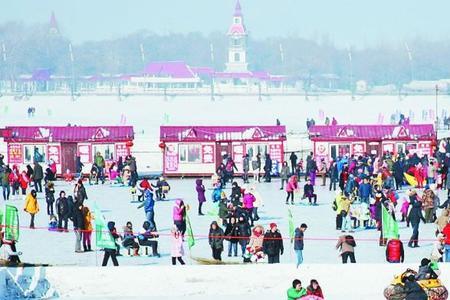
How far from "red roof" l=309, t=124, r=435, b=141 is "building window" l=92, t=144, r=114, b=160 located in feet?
14.8

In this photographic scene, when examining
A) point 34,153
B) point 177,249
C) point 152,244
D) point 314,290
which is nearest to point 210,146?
point 34,153

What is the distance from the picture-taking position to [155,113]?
3169 inches

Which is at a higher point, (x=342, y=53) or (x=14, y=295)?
(x=342, y=53)

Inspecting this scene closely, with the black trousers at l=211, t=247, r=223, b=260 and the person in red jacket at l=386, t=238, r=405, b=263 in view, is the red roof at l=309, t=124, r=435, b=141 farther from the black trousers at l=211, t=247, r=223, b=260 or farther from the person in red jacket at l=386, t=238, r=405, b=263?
the person in red jacket at l=386, t=238, r=405, b=263

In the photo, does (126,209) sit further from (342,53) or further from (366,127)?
(342,53)

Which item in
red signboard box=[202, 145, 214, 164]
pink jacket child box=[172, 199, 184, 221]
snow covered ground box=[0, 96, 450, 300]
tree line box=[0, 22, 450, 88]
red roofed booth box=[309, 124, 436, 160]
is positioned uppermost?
tree line box=[0, 22, 450, 88]

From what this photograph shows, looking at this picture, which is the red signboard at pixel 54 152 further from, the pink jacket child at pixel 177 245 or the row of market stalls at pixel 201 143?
the pink jacket child at pixel 177 245

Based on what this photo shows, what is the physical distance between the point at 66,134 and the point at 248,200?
1046cm

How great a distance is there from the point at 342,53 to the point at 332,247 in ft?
592

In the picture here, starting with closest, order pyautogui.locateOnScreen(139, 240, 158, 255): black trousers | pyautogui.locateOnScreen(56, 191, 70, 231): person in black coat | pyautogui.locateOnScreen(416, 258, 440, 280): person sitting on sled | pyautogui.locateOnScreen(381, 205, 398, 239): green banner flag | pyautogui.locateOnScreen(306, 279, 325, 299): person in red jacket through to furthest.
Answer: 1. pyautogui.locateOnScreen(306, 279, 325, 299): person in red jacket
2. pyautogui.locateOnScreen(416, 258, 440, 280): person sitting on sled
3. pyautogui.locateOnScreen(381, 205, 398, 239): green banner flag
4. pyautogui.locateOnScreen(139, 240, 158, 255): black trousers
5. pyautogui.locateOnScreen(56, 191, 70, 231): person in black coat

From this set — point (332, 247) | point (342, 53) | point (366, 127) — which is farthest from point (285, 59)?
point (332, 247)

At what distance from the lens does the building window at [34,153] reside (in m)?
32.5

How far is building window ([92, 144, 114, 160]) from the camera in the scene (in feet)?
107

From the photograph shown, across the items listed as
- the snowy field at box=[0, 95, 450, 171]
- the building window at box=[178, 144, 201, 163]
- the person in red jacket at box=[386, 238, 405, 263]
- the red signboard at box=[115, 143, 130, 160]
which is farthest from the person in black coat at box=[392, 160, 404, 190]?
the snowy field at box=[0, 95, 450, 171]
